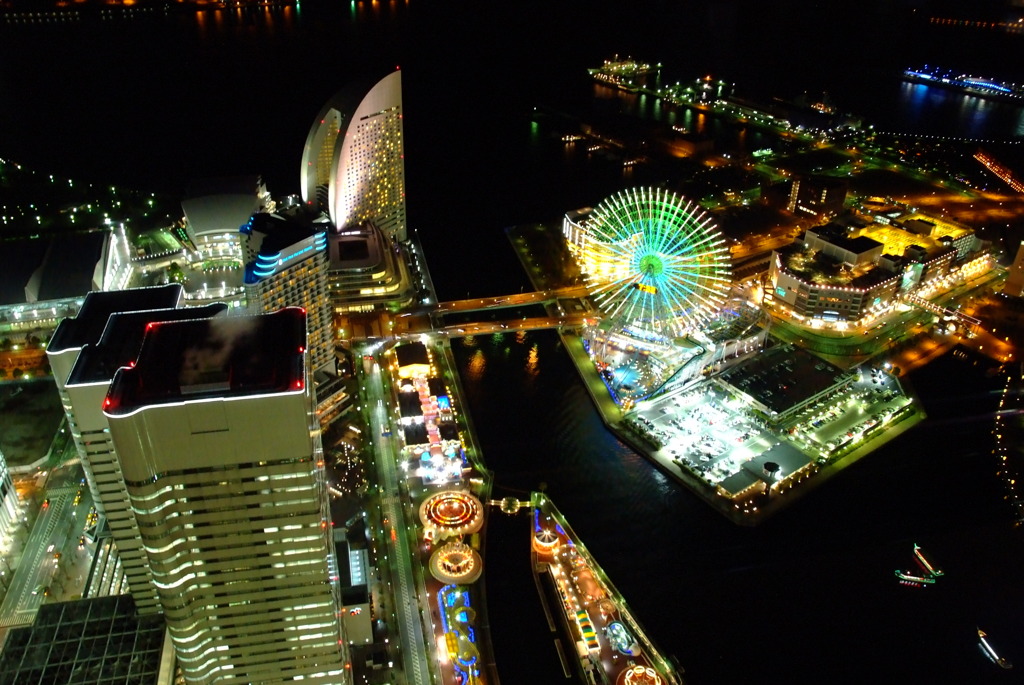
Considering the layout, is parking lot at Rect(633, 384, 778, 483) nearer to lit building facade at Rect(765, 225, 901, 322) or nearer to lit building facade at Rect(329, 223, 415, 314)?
lit building facade at Rect(765, 225, 901, 322)

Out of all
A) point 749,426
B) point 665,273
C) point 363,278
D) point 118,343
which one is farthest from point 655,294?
point 118,343

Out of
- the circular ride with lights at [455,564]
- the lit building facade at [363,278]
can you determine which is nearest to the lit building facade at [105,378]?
the circular ride with lights at [455,564]

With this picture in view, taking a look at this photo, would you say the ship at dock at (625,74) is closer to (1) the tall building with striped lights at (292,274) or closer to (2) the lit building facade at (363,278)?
(2) the lit building facade at (363,278)

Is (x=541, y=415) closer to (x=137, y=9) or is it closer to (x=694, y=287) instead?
(x=694, y=287)

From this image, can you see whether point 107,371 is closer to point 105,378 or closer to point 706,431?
point 105,378

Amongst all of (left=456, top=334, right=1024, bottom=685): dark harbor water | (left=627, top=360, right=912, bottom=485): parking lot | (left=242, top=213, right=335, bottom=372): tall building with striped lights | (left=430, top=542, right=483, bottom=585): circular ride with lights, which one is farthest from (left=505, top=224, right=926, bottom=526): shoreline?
(left=242, top=213, right=335, bottom=372): tall building with striped lights

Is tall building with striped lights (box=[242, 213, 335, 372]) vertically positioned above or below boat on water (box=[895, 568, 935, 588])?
above
